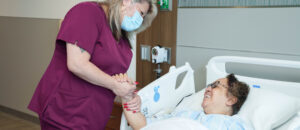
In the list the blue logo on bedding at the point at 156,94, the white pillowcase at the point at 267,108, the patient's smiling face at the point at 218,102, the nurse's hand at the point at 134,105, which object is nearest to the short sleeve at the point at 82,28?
the nurse's hand at the point at 134,105

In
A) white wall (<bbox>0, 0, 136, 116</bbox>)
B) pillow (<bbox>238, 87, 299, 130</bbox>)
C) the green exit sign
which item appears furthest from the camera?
white wall (<bbox>0, 0, 136, 116</bbox>)

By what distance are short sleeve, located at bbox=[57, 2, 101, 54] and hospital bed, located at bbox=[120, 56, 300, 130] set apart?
45 cm

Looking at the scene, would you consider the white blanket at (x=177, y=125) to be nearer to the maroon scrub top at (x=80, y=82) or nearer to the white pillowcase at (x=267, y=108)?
the maroon scrub top at (x=80, y=82)

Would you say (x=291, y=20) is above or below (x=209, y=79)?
above

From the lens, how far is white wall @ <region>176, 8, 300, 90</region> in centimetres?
193

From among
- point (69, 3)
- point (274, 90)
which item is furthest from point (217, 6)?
point (69, 3)

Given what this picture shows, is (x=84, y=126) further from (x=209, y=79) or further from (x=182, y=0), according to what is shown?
(x=182, y=0)

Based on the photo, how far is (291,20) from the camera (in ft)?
6.26

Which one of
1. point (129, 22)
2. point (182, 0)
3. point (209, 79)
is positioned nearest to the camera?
point (129, 22)

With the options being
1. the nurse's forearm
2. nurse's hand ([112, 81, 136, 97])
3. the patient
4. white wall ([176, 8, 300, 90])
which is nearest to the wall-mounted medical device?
white wall ([176, 8, 300, 90])

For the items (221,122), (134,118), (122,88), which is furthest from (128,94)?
(221,122)

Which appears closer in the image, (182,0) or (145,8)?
(145,8)

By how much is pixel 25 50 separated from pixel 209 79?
2.35 m

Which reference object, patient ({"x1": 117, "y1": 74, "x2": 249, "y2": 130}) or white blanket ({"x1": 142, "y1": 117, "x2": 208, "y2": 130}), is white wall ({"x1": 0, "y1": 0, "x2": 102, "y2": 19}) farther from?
white blanket ({"x1": 142, "y1": 117, "x2": 208, "y2": 130})
